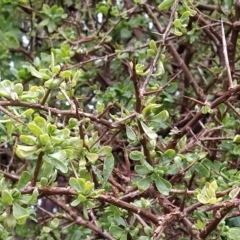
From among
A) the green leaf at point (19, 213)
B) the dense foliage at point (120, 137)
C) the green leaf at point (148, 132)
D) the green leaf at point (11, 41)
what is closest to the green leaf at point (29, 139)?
the dense foliage at point (120, 137)

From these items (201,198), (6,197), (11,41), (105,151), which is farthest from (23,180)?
(11,41)

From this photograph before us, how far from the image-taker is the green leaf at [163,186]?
1.00m

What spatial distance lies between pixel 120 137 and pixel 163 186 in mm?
631

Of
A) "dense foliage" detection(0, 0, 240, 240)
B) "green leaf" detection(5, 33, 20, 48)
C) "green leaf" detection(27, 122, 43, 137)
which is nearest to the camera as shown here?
"green leaf" detection(27, 122, 43, 137)

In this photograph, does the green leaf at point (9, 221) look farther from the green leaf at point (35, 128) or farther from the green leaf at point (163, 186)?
the green leaf at point (163, 186)

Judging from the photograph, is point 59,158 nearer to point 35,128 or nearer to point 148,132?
point 35,128

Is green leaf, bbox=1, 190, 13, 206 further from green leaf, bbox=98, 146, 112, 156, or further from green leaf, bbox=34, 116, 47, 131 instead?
green leaf, bbox=98, 146, 112, 156

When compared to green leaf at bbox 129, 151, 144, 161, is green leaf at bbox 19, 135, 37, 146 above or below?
above

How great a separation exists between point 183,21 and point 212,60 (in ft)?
2.47

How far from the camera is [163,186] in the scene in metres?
1.00

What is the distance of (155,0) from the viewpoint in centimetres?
191

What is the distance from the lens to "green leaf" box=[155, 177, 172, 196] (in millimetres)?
995

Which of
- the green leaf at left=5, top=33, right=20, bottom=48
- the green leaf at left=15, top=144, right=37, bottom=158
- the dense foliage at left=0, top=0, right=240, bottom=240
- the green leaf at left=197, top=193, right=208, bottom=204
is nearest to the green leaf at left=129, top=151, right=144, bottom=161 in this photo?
the dense foliage at left=0, top=0, right=240, bottom=240

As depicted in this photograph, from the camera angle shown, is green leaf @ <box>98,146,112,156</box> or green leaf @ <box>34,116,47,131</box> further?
green leaf @ <box>98,146,112,156</box>
